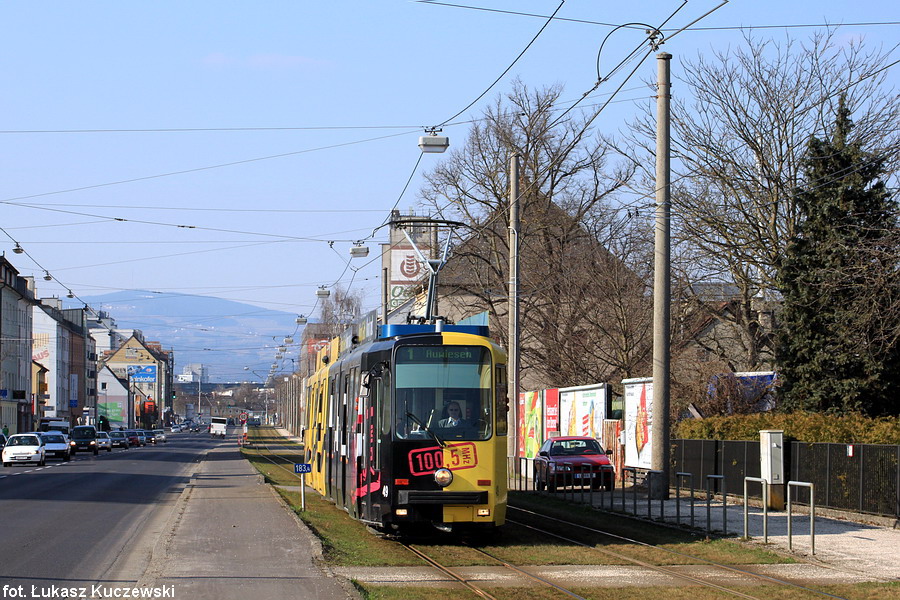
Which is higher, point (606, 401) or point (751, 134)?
point (751, 134)

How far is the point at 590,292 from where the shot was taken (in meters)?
44.3

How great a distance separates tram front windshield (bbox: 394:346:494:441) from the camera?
52.5ft

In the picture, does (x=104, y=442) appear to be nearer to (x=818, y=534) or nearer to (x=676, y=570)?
(x=818, y=534)

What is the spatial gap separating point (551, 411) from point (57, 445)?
103 feet

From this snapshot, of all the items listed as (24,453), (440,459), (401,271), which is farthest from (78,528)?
(401,271)

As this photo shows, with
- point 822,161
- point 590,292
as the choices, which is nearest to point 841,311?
point 822,161

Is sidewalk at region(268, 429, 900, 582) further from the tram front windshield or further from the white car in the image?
the white car

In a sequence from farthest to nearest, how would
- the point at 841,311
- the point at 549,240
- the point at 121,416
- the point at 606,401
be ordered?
the point at 121,416
the point at 549,240
the point at 606,401
the point at 841,311

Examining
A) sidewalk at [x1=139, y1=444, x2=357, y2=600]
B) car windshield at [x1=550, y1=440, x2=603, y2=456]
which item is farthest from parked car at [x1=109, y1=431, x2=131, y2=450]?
sidewalk at [x1=139, y1=444, x2=357, y2=600]

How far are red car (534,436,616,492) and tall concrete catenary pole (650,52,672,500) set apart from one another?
14.1 feet

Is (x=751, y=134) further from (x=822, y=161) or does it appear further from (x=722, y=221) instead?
(x=822, y=161)

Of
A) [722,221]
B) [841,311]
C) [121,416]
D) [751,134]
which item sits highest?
[751,134]

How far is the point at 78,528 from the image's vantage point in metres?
18.9

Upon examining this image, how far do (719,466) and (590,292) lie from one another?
1803 cm
